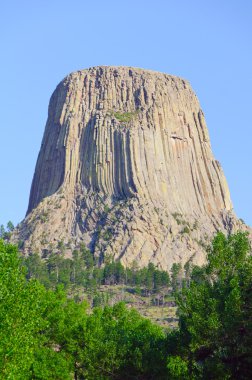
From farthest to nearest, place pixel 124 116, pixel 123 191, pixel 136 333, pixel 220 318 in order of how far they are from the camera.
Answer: pixel 124 116
pixel 123 191
pixel 136 333
pixel 220 318

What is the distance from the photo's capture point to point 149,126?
632ft

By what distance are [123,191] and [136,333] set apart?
122637mm

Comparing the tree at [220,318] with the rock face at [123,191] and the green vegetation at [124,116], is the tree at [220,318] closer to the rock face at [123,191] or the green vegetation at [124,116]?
the rock face at [123,191]

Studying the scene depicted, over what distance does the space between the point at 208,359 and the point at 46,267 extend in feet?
379

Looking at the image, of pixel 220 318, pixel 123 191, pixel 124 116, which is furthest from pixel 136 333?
pixel 124 116

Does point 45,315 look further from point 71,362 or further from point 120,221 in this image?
point 120,221

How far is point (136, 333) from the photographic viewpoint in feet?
204

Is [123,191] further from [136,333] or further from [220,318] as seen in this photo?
[220,318]

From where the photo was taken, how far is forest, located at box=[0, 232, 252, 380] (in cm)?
4256

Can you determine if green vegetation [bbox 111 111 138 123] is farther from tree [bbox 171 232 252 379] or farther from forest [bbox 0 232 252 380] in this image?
tree [bbox 171 232 252 379]

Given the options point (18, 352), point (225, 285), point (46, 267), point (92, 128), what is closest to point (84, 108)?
point (92, 128)

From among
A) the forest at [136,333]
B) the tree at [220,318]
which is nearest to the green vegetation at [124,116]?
the forest at [136,333]

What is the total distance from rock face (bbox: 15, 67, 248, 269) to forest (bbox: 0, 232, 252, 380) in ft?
339

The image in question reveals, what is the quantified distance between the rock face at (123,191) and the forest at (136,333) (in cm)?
10329
